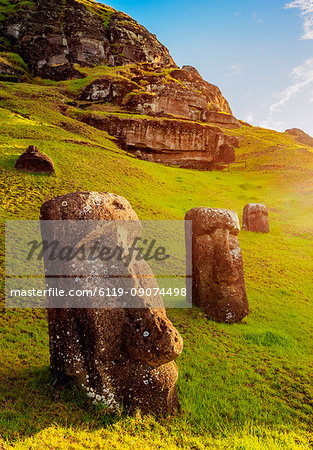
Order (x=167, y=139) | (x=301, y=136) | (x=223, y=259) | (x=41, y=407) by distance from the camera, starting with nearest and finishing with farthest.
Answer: (x=41, y=407), (x=223, y=259), (x=167, y=139), (x=301, y=136)

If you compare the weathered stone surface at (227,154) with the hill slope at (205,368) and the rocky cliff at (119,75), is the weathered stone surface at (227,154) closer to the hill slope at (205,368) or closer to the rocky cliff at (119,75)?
the rocky cliff at (119,75)

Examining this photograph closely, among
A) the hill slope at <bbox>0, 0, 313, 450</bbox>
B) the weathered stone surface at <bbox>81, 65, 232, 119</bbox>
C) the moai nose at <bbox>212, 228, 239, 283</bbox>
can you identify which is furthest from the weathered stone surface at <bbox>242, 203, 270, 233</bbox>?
the weathered stone surface at <bbox>81, 65, 232, 119</bbox>

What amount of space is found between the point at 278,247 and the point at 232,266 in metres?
10.3

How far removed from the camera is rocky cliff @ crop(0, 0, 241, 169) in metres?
52.2

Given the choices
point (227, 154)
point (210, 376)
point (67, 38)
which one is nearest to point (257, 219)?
point (210, 376)

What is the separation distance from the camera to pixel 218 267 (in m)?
8.70

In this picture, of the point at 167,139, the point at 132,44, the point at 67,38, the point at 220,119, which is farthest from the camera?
the point at 132,44

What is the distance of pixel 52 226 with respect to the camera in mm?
4426

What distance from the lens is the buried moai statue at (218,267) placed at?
8.59 metres

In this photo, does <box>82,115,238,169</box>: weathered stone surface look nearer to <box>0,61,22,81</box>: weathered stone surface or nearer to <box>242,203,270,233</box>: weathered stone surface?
<box>0,61,22,81</box>: weathered stone surface

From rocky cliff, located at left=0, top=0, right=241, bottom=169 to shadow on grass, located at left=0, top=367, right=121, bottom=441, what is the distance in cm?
4765

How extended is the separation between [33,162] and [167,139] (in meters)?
37.0

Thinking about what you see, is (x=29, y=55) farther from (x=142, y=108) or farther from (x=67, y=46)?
(x=142, y=108)

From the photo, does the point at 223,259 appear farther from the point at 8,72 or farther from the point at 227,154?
the point at 8,72
